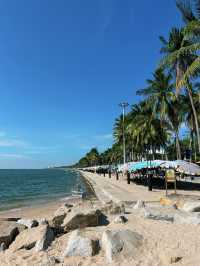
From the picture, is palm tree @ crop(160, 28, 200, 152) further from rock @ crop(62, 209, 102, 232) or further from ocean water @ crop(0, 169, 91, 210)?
rock @ crop(62, 209, 102, 232)

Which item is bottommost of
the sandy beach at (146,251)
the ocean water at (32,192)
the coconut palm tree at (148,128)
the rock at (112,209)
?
the ocean water at (32,192)

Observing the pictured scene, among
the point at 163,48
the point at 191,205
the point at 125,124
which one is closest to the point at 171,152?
the point at 125,124

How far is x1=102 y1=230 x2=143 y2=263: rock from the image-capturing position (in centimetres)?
717

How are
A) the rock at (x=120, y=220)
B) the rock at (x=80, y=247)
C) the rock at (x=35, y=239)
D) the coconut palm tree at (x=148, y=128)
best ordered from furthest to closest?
the coconut palm tree at (x=148, y=128), the rock at (x=120, y=220), the rock at (x=35, y=239), the rock at (x=80, y=247)

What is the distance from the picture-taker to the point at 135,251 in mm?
7352

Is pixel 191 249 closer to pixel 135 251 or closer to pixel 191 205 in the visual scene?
pixel 135 251

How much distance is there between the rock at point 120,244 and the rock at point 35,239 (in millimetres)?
1638

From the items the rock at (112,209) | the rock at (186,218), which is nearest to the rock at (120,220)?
the rock at (112,209)

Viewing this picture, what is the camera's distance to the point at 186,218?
9.78 meters

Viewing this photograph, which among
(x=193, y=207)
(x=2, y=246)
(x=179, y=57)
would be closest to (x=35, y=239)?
(x=2, y=246)

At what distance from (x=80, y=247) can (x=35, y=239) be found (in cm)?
155

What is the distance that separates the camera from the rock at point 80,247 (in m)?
7.39

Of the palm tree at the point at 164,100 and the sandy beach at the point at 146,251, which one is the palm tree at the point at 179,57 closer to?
the palm tree at the point at 164,100

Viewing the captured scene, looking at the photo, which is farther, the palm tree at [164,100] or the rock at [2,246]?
the palm tree at [164,100]
